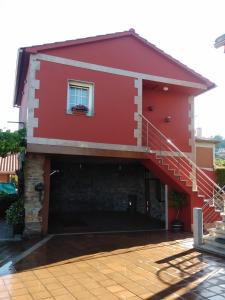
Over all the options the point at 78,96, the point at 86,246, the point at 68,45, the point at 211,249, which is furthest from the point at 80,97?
the point at 211,249

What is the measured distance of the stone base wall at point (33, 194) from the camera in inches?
369

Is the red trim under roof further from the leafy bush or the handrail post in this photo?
the handrail post

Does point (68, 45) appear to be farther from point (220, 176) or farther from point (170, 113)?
point (220, 176)

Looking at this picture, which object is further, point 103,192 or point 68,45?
point 103,192

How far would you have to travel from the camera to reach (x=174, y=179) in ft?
34.0

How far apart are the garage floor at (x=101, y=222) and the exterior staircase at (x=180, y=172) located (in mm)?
1948

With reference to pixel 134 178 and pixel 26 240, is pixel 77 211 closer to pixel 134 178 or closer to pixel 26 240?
pixel 134 178

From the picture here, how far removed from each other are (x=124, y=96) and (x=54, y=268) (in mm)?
6598

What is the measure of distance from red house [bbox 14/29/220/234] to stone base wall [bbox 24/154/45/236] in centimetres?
3

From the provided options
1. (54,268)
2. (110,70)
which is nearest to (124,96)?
(110,70)

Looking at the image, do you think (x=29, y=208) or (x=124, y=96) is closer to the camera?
(x=29, y=208)

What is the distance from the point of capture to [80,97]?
33.7 ft

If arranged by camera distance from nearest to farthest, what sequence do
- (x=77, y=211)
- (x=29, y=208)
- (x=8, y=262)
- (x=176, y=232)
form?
(x=8, y=262)
(x=29, y=208)
(x=176, y=232)
(x=77, y=211)

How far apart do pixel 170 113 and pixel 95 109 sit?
12.0 ft
